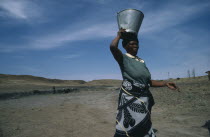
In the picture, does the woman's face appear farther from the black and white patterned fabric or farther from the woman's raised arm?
the black and white patterned fabric

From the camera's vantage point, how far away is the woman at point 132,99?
173 centimetres

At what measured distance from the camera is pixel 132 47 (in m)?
1.95

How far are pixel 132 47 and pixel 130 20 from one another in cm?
40

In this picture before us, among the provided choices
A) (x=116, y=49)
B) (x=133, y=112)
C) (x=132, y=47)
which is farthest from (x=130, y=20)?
(x=133, y=112)

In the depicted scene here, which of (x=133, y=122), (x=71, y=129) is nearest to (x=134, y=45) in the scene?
(x=133, y=122)

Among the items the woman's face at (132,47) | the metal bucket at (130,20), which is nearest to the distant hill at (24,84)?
the metal bucket at (130,20)

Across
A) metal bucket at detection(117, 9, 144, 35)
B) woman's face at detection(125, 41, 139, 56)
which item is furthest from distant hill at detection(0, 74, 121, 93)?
woman's face at detection(125, 41, 139, 56)

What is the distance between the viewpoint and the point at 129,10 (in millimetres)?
2160

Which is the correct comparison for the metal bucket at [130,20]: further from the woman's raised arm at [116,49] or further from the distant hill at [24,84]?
the distant hill at [24,84]

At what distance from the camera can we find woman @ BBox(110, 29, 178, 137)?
173cm

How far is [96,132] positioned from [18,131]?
2.15 meters

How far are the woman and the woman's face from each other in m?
0.09

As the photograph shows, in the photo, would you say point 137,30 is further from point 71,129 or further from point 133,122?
point 71,129

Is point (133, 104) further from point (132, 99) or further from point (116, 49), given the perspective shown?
point (116, 49)
